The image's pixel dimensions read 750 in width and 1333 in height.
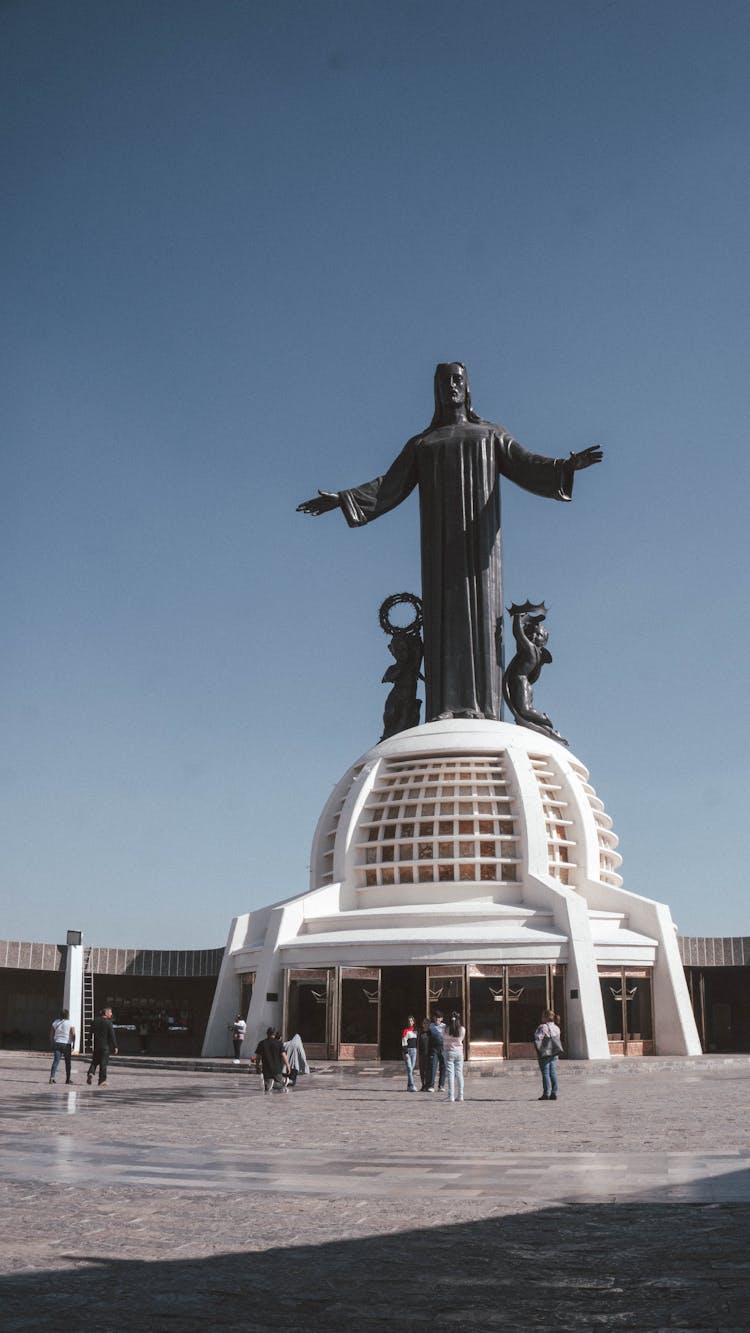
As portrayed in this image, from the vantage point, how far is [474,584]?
57.2 meters

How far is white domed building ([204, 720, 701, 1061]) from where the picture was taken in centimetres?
3981

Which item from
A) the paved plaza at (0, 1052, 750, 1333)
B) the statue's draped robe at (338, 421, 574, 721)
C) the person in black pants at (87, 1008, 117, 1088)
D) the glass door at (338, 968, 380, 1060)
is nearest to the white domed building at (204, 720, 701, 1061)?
the glass door at (338, 968, 380, 1060)

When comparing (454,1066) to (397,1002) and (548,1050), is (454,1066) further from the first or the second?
(397,1002)

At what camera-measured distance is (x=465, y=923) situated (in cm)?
4253

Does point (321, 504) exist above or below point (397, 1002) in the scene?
above

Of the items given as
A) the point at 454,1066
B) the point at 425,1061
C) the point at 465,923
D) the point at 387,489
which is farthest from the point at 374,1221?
the point at 387,489

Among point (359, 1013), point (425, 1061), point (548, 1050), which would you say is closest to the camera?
point (548, 1050)

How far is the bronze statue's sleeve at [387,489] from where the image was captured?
5978 cm

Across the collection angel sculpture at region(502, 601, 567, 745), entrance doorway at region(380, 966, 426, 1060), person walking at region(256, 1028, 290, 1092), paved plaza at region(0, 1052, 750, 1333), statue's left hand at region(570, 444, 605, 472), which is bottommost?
paved plaza at region(0, 1052, 750, 1333)

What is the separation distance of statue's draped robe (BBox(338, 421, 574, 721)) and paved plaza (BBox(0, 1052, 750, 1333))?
3537cm

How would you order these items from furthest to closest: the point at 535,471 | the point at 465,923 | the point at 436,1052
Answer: the point at 535,471
the point at 465,923
the point at 436,1052

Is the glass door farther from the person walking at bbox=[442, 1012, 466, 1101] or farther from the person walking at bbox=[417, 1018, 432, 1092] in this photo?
the person walking at bbox=[442, 1012, 466, 1101]

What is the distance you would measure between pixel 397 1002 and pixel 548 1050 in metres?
16.3

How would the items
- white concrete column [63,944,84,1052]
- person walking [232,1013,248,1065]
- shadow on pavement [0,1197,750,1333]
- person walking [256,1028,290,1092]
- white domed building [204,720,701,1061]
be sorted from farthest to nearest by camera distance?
white concrete column [63,944,84,1052]
person walking [232,1013,248,1065]
white domed building [204,720,701,1061]
person walking [256,1028,290,1092]
shadow on pavement [0,1197,750,1333]
